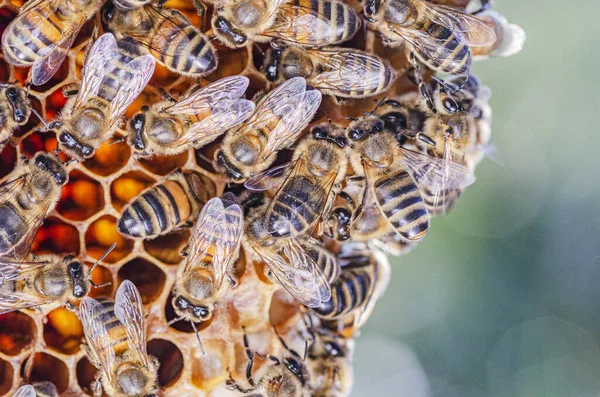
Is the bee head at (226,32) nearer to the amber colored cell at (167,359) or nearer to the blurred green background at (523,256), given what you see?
the amber colored cell at (167,359)

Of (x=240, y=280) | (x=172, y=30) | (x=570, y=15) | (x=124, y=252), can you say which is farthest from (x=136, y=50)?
(x=570, y=15)

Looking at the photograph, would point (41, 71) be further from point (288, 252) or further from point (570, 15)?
point (570, 15)

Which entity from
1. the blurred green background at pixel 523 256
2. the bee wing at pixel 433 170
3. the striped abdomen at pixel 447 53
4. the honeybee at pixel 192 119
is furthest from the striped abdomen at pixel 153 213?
the blurred green background at pixel 523 256

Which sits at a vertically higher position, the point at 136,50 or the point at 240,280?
the point at 136,50

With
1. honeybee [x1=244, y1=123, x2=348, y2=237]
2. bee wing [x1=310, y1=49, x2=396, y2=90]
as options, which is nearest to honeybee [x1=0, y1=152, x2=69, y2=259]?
honeybee [x1=244, y1=123, x2=348, y2=237]

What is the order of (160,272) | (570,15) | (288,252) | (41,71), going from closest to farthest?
(41,71) → (288,252) → (160,272) → (570,15)
